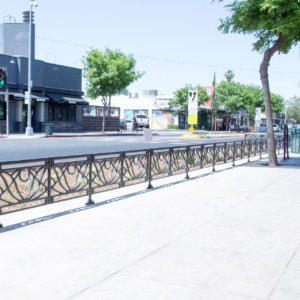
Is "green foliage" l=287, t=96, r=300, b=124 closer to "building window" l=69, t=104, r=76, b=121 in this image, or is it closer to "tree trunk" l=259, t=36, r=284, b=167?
"building window" l=69, t=104, r=76, b=121

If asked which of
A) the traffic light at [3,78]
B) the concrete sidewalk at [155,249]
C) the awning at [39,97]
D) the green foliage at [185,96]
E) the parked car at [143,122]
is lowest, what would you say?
the concrete sidewalk at [155,249]

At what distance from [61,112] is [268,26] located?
92.0 ft

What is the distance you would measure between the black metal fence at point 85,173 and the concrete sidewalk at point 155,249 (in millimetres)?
381

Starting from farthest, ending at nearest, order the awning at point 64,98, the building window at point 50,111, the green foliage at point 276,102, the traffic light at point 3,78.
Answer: the green foliage at point 276,102, the building window at point 50,111, the awning at point 64,98, the traffic light at point 3,78

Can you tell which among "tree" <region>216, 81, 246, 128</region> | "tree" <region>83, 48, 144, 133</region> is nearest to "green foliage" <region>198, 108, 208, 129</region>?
"tree" <region>216, 81, 246, 128</region>

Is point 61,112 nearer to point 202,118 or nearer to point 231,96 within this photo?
point 202,118

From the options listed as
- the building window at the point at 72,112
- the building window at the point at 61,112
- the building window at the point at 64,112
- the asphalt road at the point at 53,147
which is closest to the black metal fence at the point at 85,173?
the asphalt road at the point at 53,147

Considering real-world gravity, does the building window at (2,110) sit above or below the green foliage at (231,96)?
below

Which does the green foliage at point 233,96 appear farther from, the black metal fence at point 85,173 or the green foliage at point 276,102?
the black metal fence at point 85,173

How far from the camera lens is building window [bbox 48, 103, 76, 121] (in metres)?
37.7

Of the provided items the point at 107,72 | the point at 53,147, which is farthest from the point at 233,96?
the point at 53,147

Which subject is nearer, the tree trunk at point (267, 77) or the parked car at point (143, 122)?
the tree trunk at point (267, 77)

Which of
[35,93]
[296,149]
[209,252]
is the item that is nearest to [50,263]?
[209,252]

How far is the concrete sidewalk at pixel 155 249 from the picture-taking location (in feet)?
12.5
